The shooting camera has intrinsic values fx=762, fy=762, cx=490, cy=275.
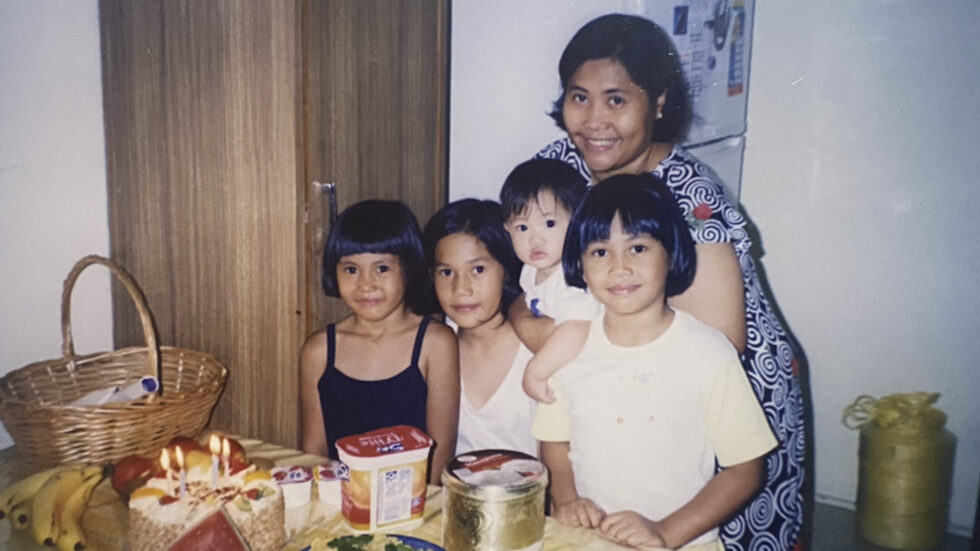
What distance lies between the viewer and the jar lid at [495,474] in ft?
3.44

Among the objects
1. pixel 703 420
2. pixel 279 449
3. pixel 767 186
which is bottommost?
pixel 279 449

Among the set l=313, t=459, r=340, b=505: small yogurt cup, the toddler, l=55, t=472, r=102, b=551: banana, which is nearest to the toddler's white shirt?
the toddler

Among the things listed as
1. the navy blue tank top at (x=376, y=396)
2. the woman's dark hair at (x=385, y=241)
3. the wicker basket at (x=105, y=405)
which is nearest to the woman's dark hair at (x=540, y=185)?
the woman's dark hair at (x=385, y=241)

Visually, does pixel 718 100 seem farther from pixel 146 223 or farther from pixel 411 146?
pixel 146 223

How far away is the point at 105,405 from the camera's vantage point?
4.47 ft

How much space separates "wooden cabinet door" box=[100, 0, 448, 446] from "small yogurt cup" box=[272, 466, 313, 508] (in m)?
0.28

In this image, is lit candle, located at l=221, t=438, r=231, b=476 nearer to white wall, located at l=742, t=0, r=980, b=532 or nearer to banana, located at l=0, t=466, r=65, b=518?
banana, located at l=0, t=466, r=65, b=518

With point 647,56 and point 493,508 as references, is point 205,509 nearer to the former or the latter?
point 493,508

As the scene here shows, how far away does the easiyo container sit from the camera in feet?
3.79

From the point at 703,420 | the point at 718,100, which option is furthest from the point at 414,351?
the point at 718,100

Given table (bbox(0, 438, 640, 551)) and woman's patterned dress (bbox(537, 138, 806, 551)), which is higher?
woman's patterned dress (bbox(537, 138, 806, 551))

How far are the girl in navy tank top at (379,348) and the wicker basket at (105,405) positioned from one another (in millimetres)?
227

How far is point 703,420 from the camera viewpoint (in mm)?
1162

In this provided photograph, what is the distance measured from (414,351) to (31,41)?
3.39ft
